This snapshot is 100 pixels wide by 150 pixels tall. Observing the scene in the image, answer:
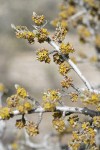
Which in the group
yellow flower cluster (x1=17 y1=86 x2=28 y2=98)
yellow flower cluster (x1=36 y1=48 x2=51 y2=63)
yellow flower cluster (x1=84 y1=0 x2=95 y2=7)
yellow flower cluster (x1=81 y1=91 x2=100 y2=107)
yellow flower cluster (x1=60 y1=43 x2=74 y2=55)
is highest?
yellow flower cluster (x1=84 y1=0 x2=95 y2=7)

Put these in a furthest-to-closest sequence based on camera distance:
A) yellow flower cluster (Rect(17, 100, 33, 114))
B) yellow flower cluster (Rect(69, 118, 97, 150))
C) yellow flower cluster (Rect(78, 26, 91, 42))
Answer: yellow flower cluster (Rect(78, 26, 91, 42)) → yellow flower cluster (Rect(69, 118, 97, 150)) → yellow flower cluster (Rect(17, 100, 33, 114))

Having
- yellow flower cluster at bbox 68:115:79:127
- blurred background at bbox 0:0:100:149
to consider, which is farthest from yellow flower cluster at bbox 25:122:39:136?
blurred background at bbox 0:0:100:149

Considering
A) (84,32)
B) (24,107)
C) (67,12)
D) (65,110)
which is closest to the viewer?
(24,107)

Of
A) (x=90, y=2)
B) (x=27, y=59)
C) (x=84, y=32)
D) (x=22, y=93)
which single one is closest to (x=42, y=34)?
(x=22, y=93)

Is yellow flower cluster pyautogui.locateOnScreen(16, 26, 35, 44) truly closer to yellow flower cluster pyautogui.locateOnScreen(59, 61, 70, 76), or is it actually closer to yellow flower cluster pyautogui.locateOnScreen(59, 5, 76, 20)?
yellow flower cluster pyautogui.locateOnScreen(59, 61, 70, 76)

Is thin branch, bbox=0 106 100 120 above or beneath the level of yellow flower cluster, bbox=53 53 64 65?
beneath

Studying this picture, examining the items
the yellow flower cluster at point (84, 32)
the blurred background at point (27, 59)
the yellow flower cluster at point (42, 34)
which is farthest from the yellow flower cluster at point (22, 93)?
the blurred background at point (27, 59)

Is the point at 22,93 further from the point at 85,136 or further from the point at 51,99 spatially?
the point at 85,136

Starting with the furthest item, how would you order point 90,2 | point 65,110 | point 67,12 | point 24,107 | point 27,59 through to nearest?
point 27,59
point 67,12
point 90,2
point 65,110
point 24,107
